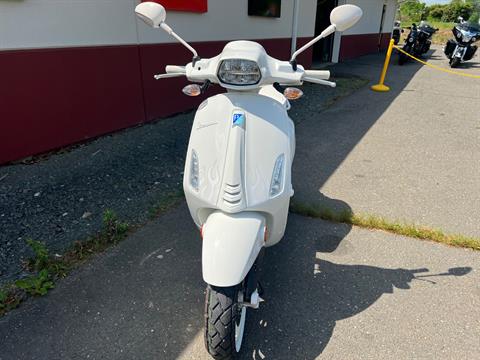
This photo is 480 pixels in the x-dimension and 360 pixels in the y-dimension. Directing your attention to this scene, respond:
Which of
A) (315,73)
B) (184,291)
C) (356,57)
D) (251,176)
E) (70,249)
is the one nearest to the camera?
(251,176)

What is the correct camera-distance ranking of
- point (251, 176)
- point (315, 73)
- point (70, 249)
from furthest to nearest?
1. point (70, 249)
2. point (315, 73)
3. point (251, 176)

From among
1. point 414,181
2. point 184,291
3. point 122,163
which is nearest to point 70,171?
point 122,163

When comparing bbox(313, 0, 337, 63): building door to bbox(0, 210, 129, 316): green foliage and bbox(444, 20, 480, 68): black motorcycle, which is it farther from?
bbox(0, 210, 129, 316): green foliage

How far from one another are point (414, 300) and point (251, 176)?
1.38m

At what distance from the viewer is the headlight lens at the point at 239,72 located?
1.74m

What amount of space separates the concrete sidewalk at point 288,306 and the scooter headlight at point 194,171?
30.9 inches

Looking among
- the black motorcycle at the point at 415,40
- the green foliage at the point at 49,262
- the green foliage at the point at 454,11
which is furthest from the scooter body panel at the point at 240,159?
the green foliage at the point at 454,11

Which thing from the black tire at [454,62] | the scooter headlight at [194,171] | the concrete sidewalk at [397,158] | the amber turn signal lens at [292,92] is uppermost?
the amber turn signal lens at [292,92]

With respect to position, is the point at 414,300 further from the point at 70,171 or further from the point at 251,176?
the point at 70,171

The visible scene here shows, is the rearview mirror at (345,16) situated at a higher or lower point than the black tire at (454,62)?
higher

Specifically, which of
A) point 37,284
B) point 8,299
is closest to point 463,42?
point 37,284

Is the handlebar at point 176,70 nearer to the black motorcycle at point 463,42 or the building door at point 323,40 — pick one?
the building door at point 323,40

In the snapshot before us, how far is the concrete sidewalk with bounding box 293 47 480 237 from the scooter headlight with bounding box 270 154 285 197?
1.57 meters

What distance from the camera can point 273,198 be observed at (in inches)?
74.0
